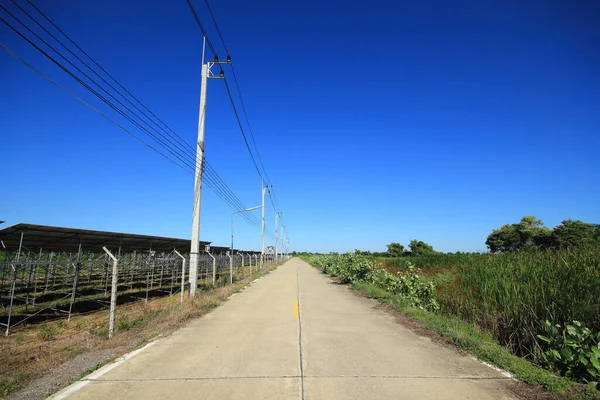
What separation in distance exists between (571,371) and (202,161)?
14.6 meters

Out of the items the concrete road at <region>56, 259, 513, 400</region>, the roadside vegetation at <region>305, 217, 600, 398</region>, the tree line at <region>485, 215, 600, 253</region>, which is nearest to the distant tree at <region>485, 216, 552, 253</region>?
the tree line at <region>485, 215, 600, 253</region>

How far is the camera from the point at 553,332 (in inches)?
228

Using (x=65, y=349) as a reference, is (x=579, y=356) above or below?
above

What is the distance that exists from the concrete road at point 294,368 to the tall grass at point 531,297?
6.53 ft

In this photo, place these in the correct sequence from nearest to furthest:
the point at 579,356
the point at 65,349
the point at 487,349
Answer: the point at 579,356 < the point at 487,349 < the point at 65,349

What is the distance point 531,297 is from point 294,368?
18.7 ft

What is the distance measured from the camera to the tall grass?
707 centimetres

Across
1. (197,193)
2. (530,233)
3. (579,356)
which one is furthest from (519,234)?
(579,356)

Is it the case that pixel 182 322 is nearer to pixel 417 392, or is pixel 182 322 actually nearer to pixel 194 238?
pixel 194 238

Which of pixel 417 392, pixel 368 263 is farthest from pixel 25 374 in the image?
pixel 368 263

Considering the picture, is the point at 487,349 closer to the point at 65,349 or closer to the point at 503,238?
the point at 65,349

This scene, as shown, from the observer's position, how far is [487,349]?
6625mm

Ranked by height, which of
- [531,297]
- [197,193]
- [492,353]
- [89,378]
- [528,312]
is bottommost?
[89,378]

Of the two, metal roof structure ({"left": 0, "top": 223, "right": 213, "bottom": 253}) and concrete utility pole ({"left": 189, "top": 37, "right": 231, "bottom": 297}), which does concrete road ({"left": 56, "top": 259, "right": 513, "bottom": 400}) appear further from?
metal roof structure ({"left": 0, "top": 223, "right": 213, "bottom": 253})
